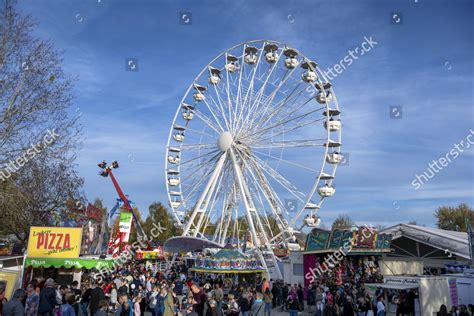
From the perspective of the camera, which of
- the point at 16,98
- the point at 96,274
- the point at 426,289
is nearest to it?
the point at 16,98

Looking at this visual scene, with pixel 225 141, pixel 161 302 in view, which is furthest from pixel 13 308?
pixel 225 141

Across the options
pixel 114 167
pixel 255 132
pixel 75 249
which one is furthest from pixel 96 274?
pixel 114 167

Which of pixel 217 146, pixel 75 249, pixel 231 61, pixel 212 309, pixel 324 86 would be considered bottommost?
pixel 212 309

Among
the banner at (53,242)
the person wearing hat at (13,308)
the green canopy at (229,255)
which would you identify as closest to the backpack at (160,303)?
the person wearing hat at (13,308)

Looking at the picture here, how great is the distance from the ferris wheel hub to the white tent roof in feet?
37.1

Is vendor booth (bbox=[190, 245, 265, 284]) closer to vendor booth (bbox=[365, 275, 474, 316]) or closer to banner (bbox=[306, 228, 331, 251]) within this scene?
banner (bbox=[306, 228, 331, 251])

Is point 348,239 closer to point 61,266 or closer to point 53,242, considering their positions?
point 61,266

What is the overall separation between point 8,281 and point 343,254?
53.0ft

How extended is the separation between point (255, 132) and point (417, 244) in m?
12.6

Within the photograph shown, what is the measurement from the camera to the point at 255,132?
85.9 feet

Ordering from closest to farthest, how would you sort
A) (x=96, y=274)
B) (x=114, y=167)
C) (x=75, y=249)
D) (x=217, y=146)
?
(x=75, y=249), (x=96, y=274), (x=217, y=146), (x=114, y=167)

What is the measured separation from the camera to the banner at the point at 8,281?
12.3m

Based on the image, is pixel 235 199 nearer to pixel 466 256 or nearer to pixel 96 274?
pixel 96 274

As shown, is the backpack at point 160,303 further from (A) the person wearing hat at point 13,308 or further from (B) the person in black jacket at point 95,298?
(A) the person wearing hat at point 13,308
